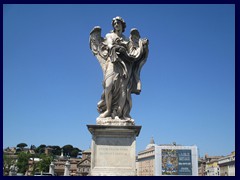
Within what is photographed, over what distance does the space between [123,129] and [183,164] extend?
1096 inches

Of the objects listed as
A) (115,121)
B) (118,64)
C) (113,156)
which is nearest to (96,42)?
(118,64)

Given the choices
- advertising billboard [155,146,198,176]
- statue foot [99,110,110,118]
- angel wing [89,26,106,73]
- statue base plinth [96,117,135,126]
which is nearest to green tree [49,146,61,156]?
advertising billboard [155,146,198,176]

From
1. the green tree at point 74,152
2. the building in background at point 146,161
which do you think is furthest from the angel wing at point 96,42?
the green tree at point 74,152

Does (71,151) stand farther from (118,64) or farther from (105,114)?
(118,64)

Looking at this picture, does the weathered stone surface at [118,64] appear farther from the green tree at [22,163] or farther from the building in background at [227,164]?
the building in background at [227,164]

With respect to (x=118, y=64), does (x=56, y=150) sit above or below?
below

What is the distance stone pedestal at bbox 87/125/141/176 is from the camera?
955 centimetres

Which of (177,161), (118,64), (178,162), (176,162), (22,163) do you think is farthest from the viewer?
(22,163)

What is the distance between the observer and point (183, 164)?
3556cm

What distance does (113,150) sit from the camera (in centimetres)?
974

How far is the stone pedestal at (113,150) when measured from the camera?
31.3 feet
